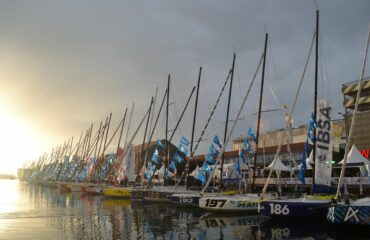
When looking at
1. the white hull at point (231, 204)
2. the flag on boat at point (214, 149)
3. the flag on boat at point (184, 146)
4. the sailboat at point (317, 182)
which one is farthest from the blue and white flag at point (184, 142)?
the sailboat at point (317, 182)

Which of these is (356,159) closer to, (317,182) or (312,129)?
(312,129)

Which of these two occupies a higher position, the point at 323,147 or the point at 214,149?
the point at 323,147

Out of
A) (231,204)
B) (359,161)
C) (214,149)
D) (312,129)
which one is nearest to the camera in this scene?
(312,129)

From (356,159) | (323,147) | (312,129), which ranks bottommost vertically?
(356,159)

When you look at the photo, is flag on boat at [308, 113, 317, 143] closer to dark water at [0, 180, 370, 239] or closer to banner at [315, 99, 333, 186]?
banner at [315, 99, 333, 186]

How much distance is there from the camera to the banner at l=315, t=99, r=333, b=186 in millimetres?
29828

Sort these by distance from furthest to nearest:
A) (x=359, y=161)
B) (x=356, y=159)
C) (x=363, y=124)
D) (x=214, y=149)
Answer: (x=363, y=124) < (x=214, y=149) < (x=356, y=159) < (x=359, y=161)

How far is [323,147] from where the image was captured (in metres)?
29.9

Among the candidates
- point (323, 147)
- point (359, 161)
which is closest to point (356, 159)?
point (359, 161)

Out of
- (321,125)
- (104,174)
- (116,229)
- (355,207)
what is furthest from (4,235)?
(104,174)

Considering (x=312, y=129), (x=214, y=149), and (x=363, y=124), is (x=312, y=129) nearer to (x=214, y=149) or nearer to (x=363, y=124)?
(x=214, y=149)

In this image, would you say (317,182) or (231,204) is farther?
(231,204)

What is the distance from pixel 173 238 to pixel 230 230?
486 cm

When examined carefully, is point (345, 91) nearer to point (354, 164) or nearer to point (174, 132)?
point (354, 164)
